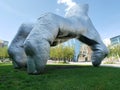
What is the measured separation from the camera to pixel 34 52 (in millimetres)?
11289

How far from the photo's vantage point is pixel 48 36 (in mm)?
12039

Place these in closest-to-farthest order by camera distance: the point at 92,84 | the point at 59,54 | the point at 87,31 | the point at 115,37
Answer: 1. the point at 92,84
2. the point at 87,31
3. the point at 59,54
4. the point at 115,37

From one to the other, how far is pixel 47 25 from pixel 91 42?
5609 mm

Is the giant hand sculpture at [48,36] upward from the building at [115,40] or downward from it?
downward

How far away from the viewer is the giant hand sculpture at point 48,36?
11.5 metres

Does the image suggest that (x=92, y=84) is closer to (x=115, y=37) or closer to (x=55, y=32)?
(x=55, y=32)

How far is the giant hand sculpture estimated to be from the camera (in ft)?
37.6

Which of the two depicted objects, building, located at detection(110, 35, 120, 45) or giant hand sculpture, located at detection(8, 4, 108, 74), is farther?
building, located at detection(110, 35, 120, 45)

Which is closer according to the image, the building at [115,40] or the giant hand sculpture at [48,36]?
the giant hand sculpture at [48,36]

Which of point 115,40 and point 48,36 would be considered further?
point 115,40

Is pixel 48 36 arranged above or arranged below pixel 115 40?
below

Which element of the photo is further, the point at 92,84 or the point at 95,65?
the point at 95,65

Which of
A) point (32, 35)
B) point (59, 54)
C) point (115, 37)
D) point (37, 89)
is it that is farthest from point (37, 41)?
point (115, 37)

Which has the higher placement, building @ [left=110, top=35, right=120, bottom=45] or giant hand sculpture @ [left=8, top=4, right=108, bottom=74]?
building @ [left=110, top=35, right=120, bottom=45]
